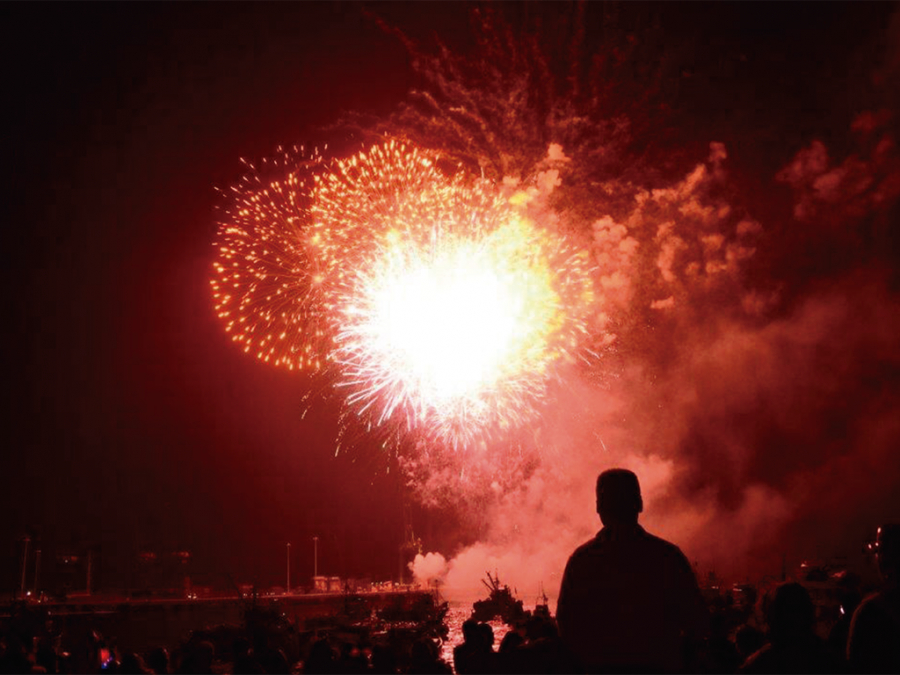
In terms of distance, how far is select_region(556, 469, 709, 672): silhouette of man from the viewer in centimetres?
451

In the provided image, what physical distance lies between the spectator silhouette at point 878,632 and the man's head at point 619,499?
169 centimetres

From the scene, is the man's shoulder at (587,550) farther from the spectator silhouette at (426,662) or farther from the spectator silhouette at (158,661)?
the spectator silhouette at (158,661)

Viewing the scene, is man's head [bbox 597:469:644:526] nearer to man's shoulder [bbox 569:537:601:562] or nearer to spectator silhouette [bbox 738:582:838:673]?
man's shoulder [bbox 569:537:601:562]

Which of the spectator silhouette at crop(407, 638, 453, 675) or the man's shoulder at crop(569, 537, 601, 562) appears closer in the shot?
the man's shoulder at crop(569, 537, 601, 562)

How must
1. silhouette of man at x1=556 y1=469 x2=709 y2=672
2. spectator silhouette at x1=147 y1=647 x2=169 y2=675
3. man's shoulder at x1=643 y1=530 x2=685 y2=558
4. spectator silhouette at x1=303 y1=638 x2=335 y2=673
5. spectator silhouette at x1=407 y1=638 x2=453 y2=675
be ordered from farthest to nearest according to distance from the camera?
spectator silhouette at x1=147 y1=647 x2=169 y2=675 → spectator silhouette at x1=407 y1=638 x2=453 y2=675 → spectator silhouette at x1=303 y1=638 x2=335 y2=673 → man's shoulder at x1=643 y1=530 x2=685 y2=558 → silhouette of man at x1=556 y1=469 x2=709 y2=672

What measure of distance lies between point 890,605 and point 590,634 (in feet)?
7.13

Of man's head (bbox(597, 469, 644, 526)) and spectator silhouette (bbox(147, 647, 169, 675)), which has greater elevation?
man's head (bbox(597, 469, 644, 526))

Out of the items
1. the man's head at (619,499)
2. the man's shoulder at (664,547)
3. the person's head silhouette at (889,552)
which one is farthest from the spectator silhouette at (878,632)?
the man's head at (619,499)

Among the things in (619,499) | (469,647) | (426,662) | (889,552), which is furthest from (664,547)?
(426,662)

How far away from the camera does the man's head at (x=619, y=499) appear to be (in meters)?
4.70

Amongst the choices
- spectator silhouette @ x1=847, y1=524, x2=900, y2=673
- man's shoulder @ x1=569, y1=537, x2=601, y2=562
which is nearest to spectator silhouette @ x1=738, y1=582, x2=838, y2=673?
spectator silhouette @ x1=847, y1=524, x2=900, y2=673

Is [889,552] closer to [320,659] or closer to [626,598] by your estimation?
[626,598]

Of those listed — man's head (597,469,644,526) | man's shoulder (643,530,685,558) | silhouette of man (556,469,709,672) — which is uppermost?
man's head (597,469,644,526)

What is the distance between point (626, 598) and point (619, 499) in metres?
0.56
